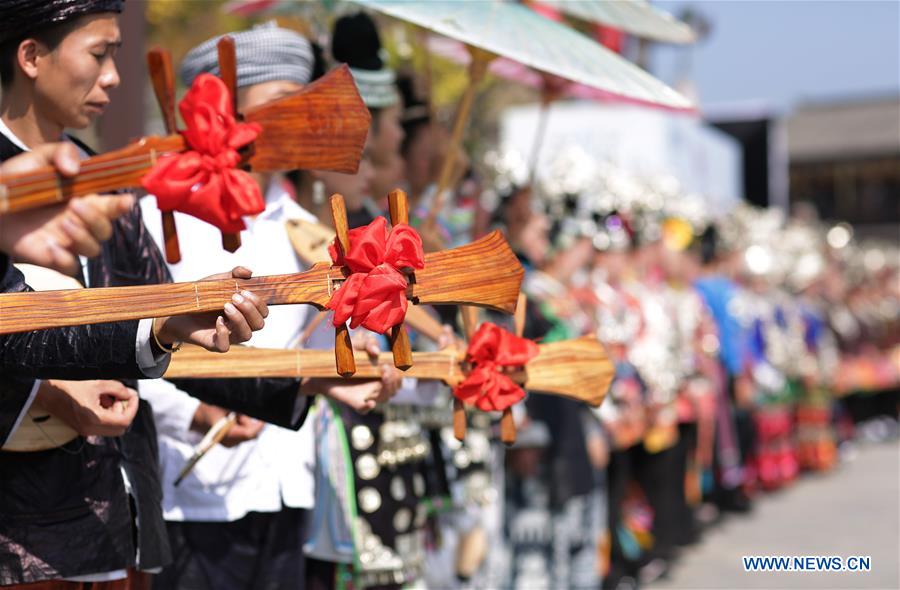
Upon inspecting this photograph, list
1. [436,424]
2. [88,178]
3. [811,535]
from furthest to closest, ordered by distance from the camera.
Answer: [811,535] → [436,424] → [88,178]

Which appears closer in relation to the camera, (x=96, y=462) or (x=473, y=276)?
(x=473, y=276)

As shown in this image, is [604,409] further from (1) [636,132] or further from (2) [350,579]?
(1) [636,132]

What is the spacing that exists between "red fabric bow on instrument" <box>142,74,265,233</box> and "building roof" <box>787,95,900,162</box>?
37.2m

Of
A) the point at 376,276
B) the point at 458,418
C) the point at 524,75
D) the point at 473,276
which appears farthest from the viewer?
the point at 524,75

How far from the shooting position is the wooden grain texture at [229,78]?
2.34m

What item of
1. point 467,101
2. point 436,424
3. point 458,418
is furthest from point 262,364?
point 436,424

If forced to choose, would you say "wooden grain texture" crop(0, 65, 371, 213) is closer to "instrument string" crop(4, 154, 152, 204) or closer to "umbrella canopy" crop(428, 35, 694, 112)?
"instrument string" crop(4, 154, 152, 204)

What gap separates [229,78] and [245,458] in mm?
1034

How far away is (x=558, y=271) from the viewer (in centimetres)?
614

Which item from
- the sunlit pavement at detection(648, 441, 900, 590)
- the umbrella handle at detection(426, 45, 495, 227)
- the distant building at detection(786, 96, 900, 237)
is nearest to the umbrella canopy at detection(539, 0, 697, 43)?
the umbrella handle at detection(426, 45, 495, 227)

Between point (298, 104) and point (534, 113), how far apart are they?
8.66 meters

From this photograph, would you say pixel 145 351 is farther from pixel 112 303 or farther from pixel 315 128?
pixel 315 128

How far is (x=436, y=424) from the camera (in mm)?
3926

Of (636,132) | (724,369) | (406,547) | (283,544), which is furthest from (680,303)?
(283,544)
